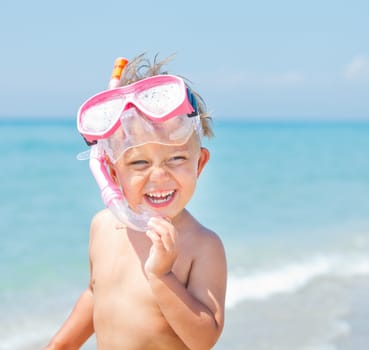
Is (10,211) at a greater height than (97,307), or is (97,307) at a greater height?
(97,307)

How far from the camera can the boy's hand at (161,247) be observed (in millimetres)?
2457

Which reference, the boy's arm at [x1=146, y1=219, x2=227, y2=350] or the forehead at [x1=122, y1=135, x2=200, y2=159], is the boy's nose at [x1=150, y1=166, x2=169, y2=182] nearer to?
the forehead at [x1=122, y1=135, x2=200, y2=159]

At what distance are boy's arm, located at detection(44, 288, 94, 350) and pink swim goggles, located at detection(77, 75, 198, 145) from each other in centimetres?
75

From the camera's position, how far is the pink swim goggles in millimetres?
2602

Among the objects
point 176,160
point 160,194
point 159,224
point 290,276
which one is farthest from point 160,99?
point 290,276

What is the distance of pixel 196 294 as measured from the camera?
8.66 ft

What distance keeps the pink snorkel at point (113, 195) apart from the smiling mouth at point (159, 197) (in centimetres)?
7

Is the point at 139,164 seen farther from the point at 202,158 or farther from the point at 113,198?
the point at 202,158

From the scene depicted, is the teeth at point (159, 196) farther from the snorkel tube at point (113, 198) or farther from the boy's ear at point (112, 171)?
the boy's ear at point (112, 171)

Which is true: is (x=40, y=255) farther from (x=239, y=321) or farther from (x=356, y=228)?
(x=356, y=228)

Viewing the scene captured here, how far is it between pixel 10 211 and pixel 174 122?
9.35m

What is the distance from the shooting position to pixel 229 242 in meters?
9.20

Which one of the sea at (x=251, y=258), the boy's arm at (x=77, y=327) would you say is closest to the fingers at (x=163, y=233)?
the boy's arm at (x=77, y=327)

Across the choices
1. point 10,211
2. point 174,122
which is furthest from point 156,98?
point 10,211
